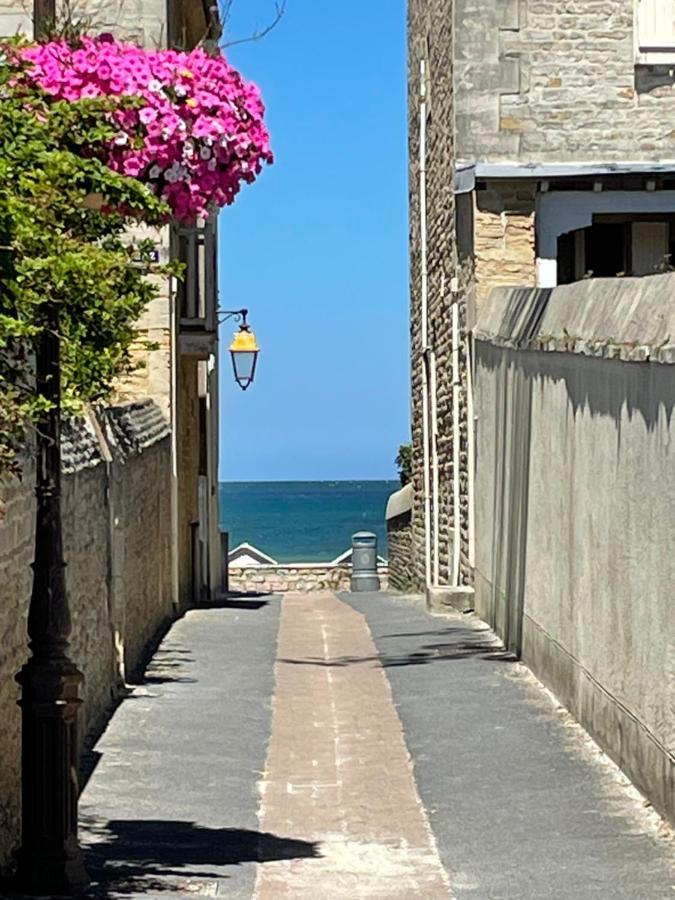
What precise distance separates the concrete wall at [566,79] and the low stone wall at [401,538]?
8169 millimetres

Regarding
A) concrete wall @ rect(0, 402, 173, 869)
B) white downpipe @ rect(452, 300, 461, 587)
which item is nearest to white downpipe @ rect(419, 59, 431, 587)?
white downpipe @ rect(452, 300, 461, 587)

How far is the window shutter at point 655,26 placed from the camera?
20.1 meters

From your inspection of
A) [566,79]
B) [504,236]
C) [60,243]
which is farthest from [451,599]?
[60,243]

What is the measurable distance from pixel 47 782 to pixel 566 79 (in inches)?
548

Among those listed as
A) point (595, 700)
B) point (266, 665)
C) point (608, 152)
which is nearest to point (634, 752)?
point (595, 700)

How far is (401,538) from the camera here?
29.1 m

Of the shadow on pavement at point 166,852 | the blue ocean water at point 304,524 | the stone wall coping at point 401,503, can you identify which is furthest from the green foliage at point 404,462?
the blue ocean water at point 304,524

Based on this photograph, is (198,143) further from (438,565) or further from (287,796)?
(438,565)

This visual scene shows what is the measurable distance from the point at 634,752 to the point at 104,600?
4606mm

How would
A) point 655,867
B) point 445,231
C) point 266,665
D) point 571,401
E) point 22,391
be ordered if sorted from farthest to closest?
1. point 445,231
2. point 266,665
3. point 571,401
4. point 655,867
5. point 22,391

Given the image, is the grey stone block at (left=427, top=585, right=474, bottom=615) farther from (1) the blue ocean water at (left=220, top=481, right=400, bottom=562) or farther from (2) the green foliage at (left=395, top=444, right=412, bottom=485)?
(1) the blue ocean water at (left=220, top=481, right=400, bottom=562)

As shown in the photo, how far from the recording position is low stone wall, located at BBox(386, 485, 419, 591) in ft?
90.9

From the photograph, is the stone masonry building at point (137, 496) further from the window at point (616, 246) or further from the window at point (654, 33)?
the window at point (654, 33)

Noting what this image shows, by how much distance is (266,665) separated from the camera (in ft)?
53.4
